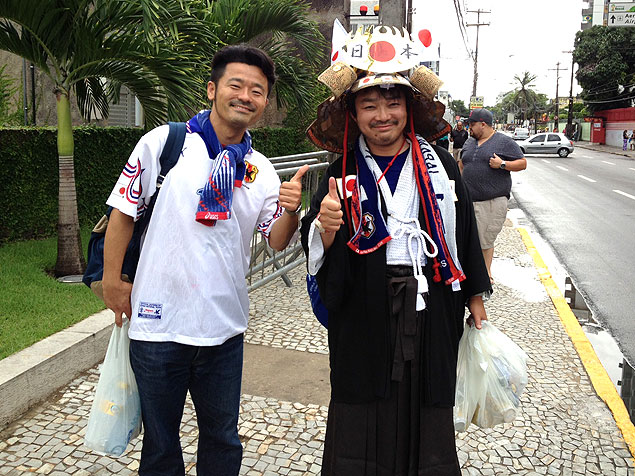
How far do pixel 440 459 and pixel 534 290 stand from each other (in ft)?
15.3

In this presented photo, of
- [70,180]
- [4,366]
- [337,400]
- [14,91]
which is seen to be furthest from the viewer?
[14,91]

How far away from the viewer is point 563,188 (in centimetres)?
1767

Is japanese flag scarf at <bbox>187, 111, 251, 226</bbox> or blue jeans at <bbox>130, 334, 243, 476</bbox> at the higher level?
japanese flag scarf at <bbox>187, 111, 251, 226</bbox>

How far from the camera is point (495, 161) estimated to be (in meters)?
6.01

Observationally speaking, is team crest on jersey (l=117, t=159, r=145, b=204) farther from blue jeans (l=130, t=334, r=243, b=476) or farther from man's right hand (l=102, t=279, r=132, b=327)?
blue jeans (l=130, t=334, r=243, b=476)

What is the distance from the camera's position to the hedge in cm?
653

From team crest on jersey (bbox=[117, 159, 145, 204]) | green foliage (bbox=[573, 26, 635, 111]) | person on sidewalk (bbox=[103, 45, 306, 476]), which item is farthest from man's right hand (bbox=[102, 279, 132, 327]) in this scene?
green foliage (bbox=[573, 26, 635, 111])

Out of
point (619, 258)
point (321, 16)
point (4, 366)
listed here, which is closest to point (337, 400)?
point (4, 366)

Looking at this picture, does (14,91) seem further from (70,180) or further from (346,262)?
(346,262)

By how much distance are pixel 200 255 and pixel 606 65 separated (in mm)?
48359

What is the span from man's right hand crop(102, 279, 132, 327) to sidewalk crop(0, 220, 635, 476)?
1.10 metres

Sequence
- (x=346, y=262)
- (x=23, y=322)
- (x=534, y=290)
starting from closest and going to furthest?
1. (x=346, y=262)
2. (x=23, y=322)
3. (x=534, y=290)

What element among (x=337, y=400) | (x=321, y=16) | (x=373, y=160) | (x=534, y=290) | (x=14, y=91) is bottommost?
(x=534, y=290)

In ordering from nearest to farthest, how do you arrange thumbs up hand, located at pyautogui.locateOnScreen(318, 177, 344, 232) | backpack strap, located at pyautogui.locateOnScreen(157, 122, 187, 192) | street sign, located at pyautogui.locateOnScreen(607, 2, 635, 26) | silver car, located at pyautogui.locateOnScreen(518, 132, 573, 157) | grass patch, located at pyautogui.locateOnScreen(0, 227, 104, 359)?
thumbs up hand, located at pyautogui.locateOnScreen(318, 177, 344, 232) → backpack strap, located at pyautogui.locateOnScreen(157, 122, 187, 192) → grass patch, located at pyautogui.locateOnScreen(0, 227, 104, 359) → street sign, located at pyautogui.locateOnScreen(607, 2, 635, 26) → silver car, located at pyautogui.locateOnScreen(518, 132, 573, 157)
